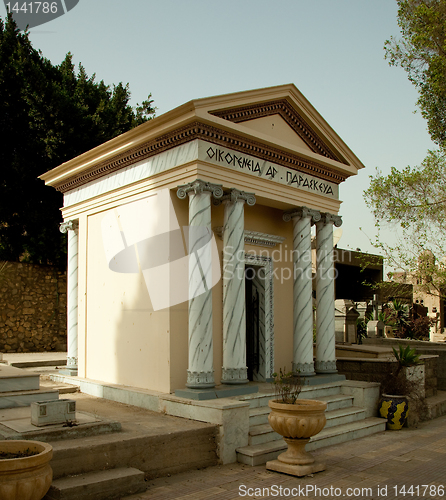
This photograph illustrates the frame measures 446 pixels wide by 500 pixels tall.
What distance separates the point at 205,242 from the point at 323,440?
355cm

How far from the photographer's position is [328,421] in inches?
327

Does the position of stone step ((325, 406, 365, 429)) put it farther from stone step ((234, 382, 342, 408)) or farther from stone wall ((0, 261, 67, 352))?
stone wall ((0, 261, 67, 352))

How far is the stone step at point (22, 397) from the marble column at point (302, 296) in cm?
455

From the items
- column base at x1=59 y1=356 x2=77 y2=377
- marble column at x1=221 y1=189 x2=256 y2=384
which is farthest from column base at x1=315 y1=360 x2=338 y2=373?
column base at x1=59 y1=356 x2=77 y2=377

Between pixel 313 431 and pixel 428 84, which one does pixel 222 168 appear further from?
pixel 428 84

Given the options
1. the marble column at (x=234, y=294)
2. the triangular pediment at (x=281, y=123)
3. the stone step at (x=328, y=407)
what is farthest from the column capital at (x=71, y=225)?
the stone step at (x=328, y=407)

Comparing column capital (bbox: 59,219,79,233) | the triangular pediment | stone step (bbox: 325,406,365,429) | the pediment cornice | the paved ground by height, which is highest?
the triangular pediment

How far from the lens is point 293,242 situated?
10.4 meters

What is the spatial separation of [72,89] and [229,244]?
A: 14.5 meters

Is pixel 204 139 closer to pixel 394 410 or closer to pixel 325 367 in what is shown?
pixel 325 367

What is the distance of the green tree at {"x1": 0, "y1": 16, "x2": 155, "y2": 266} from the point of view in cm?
1767

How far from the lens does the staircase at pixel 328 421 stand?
6.86 metres

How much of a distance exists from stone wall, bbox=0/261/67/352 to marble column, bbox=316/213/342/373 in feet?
36.9

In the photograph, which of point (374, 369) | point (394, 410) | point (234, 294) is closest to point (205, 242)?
point (234, 294)
